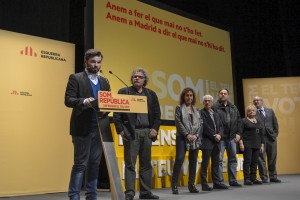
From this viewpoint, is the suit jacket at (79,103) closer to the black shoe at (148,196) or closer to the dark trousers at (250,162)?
the black shoe at (148,196)

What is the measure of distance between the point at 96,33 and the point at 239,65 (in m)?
4.30

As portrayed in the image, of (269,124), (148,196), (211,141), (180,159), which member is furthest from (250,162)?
(148,196)

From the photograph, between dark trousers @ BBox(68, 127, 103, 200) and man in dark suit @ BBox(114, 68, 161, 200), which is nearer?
dark trousers @ BBox(68, 127, 103, 200)

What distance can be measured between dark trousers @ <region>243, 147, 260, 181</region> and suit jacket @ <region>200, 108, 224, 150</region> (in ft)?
2.61

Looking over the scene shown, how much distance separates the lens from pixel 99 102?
2600 mm

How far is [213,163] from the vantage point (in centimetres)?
502

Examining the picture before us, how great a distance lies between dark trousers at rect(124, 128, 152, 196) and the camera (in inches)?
154

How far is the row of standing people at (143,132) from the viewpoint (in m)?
2.87

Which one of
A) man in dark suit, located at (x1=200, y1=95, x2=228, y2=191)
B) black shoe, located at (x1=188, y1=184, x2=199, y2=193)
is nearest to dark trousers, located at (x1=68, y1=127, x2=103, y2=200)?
black shoe, located at (x1=188, y1=184, x2=199, y2=193)

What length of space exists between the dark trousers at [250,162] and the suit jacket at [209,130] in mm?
795

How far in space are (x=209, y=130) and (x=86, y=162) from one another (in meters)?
2.39

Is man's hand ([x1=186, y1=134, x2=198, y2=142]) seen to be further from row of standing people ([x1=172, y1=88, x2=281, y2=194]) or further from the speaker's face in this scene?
the speaker's face

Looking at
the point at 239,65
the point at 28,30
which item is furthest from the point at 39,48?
the point at 239,65

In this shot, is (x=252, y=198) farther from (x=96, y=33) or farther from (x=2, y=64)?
(x=2, y=64)
